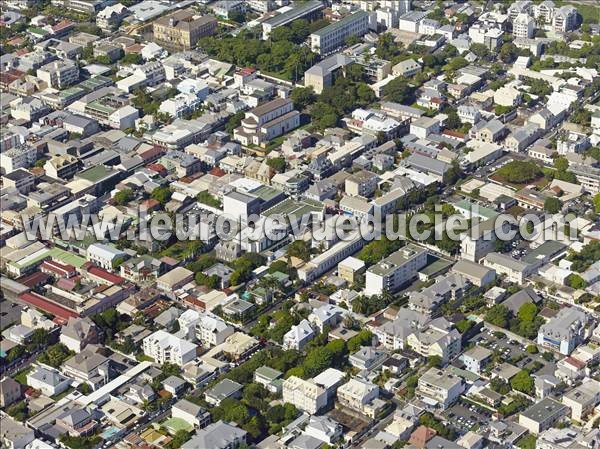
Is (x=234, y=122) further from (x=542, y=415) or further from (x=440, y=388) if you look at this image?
(x=542, y=415)

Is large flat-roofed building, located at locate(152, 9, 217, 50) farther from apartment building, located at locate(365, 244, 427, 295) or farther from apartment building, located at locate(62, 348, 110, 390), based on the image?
apartment building, located at locate(62, 348, 110, 390)

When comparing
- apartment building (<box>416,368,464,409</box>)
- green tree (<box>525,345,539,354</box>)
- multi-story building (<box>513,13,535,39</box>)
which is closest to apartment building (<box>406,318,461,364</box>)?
apartment building (<box>416,368,464,409</box>)

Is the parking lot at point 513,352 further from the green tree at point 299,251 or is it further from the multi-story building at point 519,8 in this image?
the multi-story building at point 519,8

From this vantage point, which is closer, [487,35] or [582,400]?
[582,400]

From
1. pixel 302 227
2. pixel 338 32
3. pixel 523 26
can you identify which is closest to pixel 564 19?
pixel 523 26

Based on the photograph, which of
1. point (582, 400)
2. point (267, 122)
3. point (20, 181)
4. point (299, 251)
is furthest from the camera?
point (267, 122)

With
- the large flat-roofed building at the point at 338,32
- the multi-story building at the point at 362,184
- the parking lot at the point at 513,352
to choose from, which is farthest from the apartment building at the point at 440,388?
the large flat-roofed building at the point at 338,32

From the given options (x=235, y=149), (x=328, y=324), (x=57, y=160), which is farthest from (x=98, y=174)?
(x=328, y=324)
